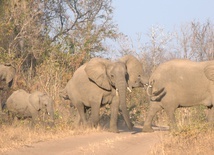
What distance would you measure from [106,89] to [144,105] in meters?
6.51

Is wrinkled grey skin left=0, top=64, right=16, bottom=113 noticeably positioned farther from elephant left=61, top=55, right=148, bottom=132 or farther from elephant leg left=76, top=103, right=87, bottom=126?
elephant leg left=76, top=103, right=87, bottom=126

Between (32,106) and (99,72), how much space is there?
344 centimetres

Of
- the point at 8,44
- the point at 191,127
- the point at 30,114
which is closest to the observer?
the point at 191,127

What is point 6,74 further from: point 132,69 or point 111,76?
point 132,69

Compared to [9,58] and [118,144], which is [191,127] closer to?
[118,144]

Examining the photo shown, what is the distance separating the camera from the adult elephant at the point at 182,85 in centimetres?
1528

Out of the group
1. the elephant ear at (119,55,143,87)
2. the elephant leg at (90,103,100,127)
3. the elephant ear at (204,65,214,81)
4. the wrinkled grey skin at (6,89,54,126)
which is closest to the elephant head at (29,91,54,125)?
the wrinkled grey skin at (6,89,54,126)

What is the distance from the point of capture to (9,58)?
2262 centimetres

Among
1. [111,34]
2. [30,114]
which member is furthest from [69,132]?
[111,34]

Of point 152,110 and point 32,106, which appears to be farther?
point 32,106

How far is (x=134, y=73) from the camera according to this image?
16297 mm

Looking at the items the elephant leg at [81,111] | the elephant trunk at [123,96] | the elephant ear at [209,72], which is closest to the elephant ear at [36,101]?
the elephant leg at [81,111]

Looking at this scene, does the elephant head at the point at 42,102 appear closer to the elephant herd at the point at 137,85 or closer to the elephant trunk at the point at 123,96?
the elephant herd at the point at 137,85

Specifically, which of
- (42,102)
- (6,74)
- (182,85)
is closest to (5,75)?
(6,74)
